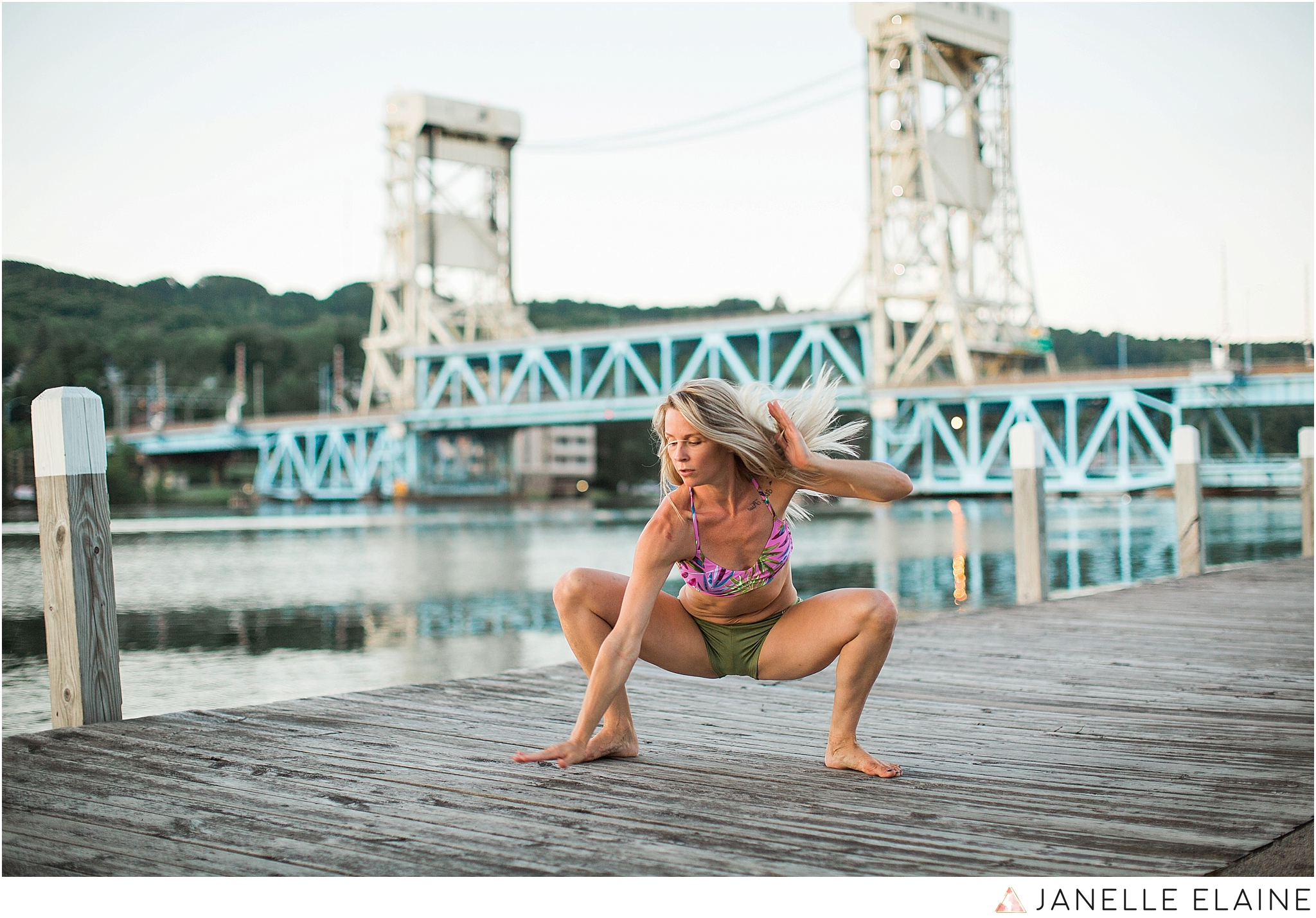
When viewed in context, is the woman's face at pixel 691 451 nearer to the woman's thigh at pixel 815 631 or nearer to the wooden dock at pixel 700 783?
the woman's thigh at pixel 815 631

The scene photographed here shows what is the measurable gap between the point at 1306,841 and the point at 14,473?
49.7 m

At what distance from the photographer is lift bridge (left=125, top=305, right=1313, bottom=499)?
101 ft

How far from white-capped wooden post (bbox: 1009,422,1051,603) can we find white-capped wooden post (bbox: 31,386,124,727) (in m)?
4.80

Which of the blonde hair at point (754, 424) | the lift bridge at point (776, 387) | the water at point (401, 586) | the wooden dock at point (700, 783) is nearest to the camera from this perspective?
the wooden dock at point (700, 783)

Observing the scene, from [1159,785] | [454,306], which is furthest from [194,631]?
[454,306]

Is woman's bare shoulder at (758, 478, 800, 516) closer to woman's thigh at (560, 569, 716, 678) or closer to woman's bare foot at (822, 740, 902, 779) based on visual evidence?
woman's thigh at (560, 569, 716, 678)

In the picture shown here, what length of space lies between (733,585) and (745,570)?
48 mm

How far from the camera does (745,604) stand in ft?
8.86

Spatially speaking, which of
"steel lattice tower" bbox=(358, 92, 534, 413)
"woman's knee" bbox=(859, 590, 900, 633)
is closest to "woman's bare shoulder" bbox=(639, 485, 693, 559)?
"woman's knee" bbox=(859, 590, 900, 633)

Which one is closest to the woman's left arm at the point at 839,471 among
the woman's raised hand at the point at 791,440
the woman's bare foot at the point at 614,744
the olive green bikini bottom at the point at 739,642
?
the woman's raised hand at the point at 791,440

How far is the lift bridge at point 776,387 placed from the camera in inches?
1214

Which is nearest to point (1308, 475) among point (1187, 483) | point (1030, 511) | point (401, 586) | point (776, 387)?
point (1187, 483)
